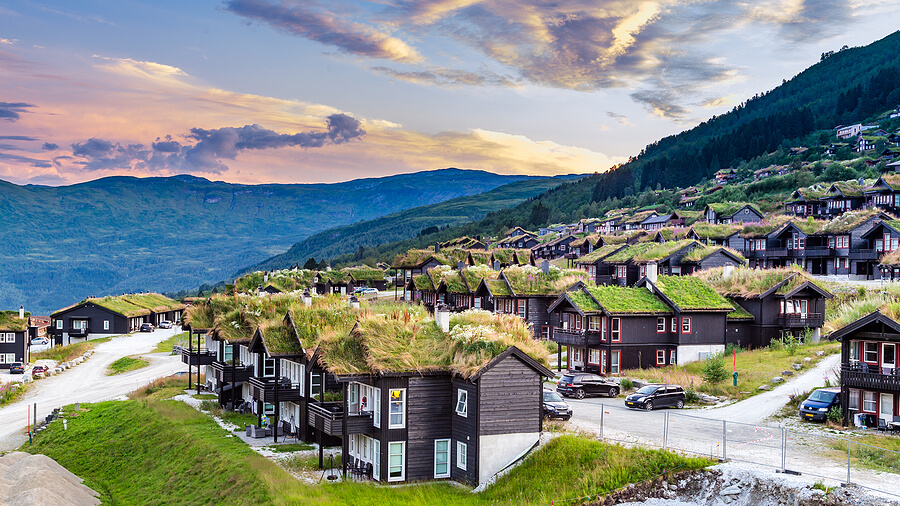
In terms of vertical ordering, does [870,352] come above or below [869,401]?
above

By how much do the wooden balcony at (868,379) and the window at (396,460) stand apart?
19.1m

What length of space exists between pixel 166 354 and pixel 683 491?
8144cm

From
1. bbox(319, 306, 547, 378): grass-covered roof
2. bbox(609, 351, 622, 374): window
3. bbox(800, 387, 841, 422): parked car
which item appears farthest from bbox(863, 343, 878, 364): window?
bbox(609, 351, 622, 374): window

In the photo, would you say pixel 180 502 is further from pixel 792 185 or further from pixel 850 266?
pixel 792 185

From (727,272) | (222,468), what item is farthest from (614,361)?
(222,468)

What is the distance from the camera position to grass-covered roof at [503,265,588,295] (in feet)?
221

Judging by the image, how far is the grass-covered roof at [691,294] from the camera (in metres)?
52.7

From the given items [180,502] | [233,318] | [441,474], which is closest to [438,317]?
[441,474]

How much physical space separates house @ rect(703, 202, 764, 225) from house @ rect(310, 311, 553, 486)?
98.0 meters

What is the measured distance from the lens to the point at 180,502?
1444 inches

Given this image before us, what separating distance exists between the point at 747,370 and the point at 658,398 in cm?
916

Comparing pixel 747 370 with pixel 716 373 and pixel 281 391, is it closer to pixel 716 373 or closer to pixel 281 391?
pixel 716 373

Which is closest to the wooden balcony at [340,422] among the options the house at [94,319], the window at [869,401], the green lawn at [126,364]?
the window at [869,401]

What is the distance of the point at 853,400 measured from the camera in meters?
32.6
